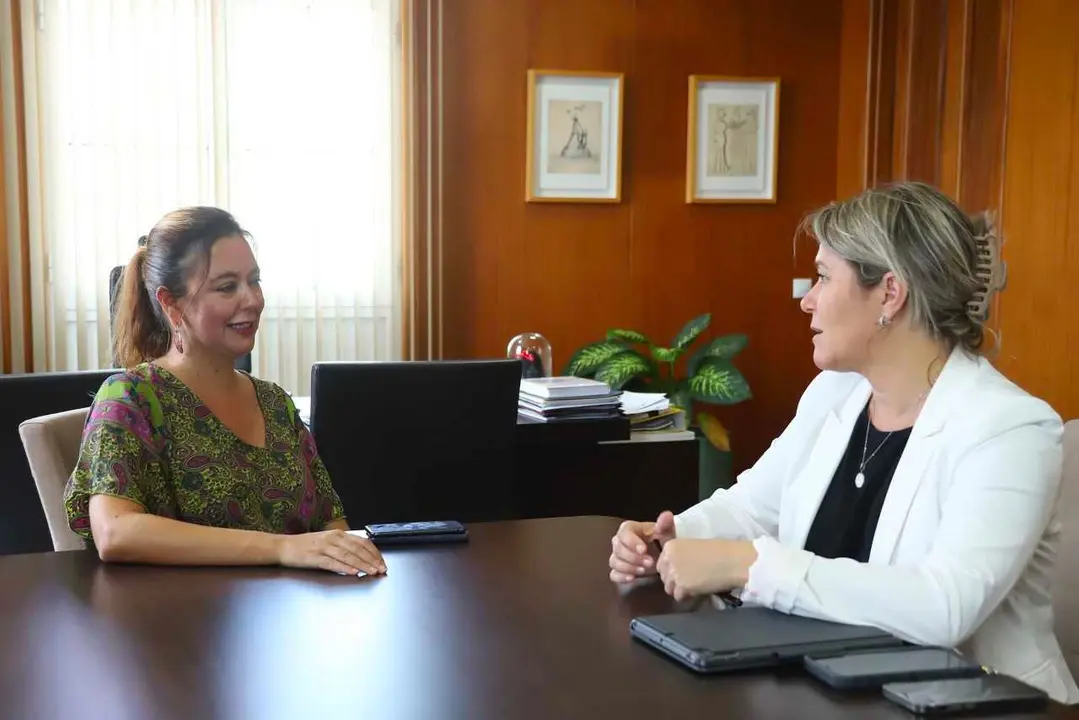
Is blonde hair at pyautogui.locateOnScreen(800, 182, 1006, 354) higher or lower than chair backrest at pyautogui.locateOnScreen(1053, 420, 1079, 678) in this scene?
higher

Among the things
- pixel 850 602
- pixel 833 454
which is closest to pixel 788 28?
pixel 833 454

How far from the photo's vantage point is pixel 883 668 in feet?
3.84

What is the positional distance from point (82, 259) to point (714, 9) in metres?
2.73

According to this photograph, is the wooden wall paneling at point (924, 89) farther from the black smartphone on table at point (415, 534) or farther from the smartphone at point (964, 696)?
the smartphone at point (964, 696)

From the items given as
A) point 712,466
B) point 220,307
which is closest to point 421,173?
point 712,466

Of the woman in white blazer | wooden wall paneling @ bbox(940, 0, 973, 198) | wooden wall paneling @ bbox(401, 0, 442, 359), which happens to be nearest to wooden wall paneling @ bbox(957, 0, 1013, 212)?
wooden wall paneling @ bbox(940, 0, 973, 198)

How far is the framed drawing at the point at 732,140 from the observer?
15.9 ft

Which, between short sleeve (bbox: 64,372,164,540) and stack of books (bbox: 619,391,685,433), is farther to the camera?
stack of books (bbox: 619,391,685,433)

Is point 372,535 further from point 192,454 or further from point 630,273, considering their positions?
point 630,273

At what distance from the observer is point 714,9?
4863 mm

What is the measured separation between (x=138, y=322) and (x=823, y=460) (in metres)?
1.23

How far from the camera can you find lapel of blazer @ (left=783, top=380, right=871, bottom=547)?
69.0 inches

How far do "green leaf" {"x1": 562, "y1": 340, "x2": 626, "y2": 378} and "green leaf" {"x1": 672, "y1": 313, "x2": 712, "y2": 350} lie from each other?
0.74ft

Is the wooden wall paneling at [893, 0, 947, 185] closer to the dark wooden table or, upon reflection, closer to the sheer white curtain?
the sheer white curtain
